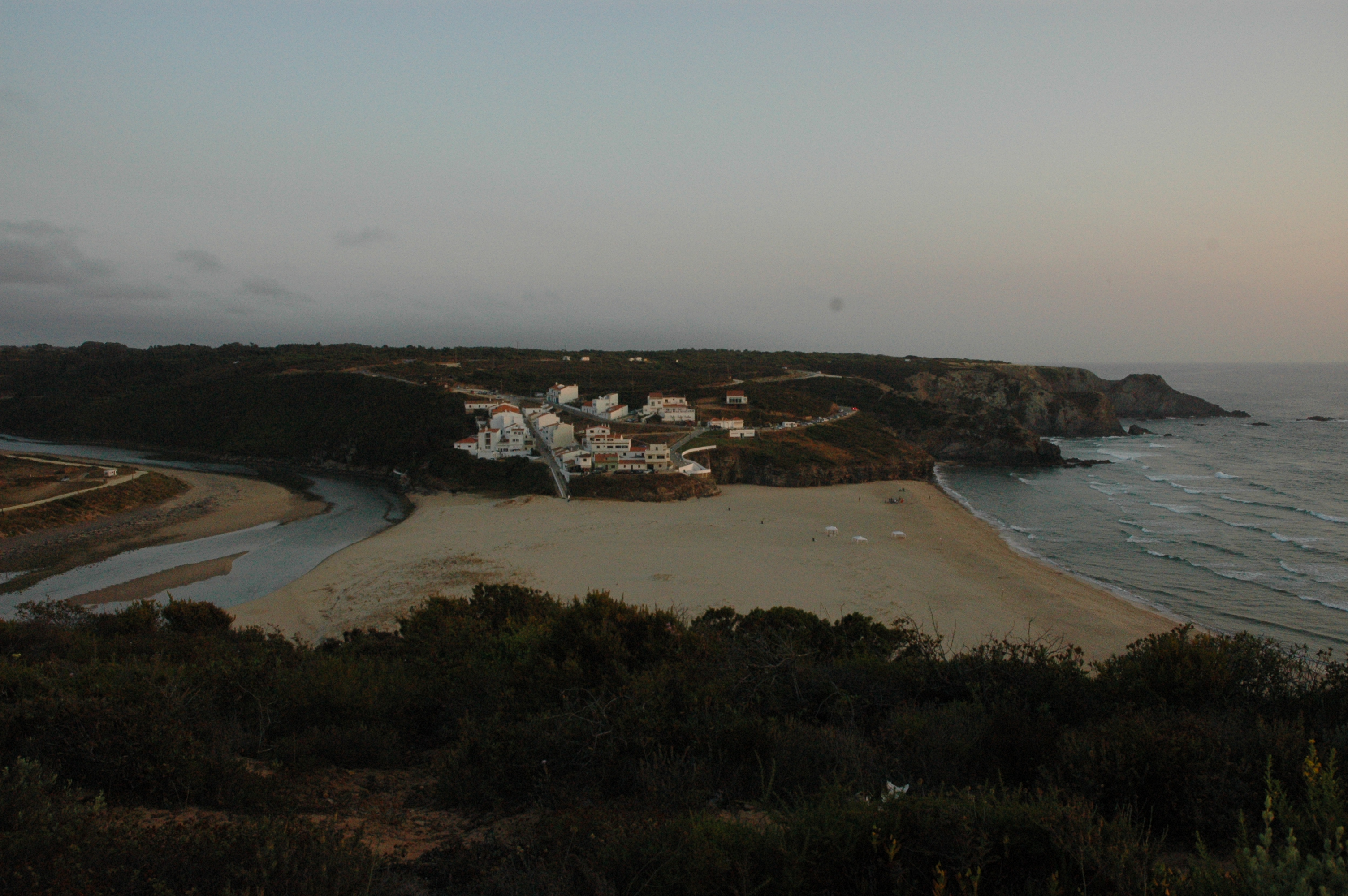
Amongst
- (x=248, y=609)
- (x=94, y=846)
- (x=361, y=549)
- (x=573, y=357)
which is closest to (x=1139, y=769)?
(x=94, y=846)

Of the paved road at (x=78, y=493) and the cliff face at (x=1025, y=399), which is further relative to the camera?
the cliff face at (x=1025, y=399)

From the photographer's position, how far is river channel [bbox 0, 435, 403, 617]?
20516mm

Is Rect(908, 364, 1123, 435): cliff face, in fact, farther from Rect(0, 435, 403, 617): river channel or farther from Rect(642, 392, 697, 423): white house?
Rect(0, 435, 403, 617): river channel

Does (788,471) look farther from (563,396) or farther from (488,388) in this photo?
(488,388)

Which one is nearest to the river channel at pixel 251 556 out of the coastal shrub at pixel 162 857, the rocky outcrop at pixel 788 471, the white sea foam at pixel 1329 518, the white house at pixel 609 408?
the white house at pixel 609 408

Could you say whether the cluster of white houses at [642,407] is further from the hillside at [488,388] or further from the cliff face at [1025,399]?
the cliff face at [1025,399]

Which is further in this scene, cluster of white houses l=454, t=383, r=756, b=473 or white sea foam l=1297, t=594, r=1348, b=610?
cluster of white houses l=454, t=383, r=756, b=473

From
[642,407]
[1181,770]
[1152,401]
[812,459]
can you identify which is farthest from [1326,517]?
[1152,401]

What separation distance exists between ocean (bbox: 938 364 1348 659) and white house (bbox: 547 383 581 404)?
107 feet

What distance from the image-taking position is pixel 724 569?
22656mm

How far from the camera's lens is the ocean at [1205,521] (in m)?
18.9

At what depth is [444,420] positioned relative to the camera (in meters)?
48.9

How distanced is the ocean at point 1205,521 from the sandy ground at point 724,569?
1.88 meters

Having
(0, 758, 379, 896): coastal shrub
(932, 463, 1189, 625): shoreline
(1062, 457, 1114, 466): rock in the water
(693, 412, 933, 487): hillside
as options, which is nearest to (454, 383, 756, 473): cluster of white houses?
(693, 412, 933, 487): hillside
